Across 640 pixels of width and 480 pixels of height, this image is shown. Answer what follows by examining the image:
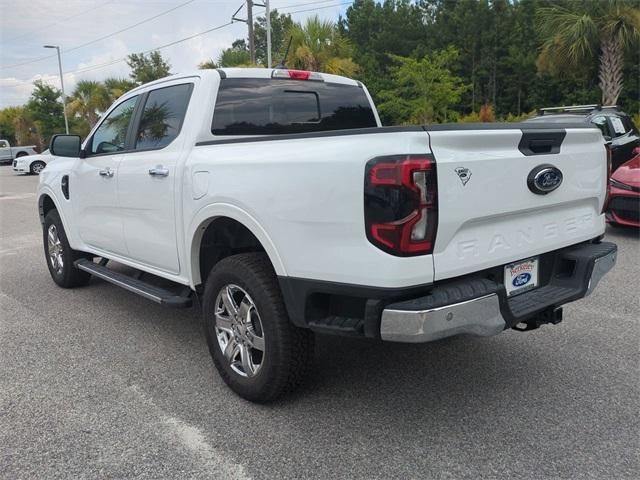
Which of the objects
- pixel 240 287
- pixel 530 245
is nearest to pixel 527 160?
pixel 530 245

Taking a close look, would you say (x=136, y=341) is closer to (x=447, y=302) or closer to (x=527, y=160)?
(x=447, y=302)

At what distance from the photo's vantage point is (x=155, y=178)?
3.78m

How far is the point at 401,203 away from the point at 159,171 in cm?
194

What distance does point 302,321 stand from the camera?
2781 mm

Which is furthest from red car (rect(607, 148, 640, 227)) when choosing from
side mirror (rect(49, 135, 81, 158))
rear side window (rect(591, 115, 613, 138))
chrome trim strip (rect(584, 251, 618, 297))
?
side mirror (rect(49, 135, 81, 158))

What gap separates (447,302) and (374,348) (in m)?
1.60

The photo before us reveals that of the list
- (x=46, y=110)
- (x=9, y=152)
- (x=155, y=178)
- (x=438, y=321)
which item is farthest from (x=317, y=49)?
(x=46, y=110)

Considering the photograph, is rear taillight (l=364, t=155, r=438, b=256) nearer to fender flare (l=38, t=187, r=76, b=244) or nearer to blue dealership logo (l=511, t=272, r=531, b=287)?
blue dealership logo (l=511, t=272, r=531, b=287)

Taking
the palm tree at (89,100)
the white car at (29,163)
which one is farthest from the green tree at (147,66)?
the white car at (29,163)

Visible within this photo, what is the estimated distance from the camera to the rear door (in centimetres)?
369

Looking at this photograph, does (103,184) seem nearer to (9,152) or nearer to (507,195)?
(507,195)

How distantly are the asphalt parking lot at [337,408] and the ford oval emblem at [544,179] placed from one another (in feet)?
3.98

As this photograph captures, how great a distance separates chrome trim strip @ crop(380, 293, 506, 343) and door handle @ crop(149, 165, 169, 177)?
1889 mm

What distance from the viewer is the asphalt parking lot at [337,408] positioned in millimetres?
2660
